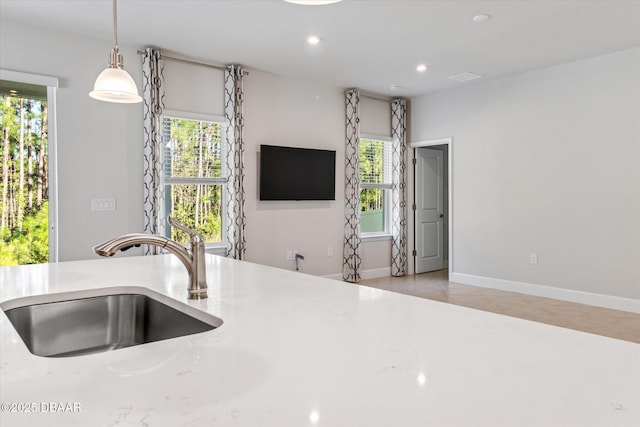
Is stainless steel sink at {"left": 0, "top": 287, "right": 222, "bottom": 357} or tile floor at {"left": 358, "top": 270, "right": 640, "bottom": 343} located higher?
stainless steel sink at {"left": 0, "top": 287, "right": 222, "bottom": 357}

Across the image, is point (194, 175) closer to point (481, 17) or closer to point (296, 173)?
point (296, 173)

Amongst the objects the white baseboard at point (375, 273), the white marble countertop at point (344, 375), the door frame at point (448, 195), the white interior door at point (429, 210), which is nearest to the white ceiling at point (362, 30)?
the door frame at point (448, 195)

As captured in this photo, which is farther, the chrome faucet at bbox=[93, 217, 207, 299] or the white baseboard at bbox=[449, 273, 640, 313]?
the white baseboard at bbox=[449, 273, 640, 313]

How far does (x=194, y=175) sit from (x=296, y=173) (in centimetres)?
129

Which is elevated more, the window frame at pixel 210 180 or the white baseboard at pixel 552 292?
the window frame at pixel 210 180

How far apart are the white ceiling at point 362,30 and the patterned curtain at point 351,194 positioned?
2.99ft

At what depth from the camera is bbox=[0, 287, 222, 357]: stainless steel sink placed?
131 centimetres

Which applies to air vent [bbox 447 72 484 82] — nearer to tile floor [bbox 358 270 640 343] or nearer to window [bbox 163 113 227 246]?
tile floor [bbox 358 270 640 343]

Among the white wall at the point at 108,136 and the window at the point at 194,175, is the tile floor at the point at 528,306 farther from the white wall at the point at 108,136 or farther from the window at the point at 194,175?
the window at the point at 194,175

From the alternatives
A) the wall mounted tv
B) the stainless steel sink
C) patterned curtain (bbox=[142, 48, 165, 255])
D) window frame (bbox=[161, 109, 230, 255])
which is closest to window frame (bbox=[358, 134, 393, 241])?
the wall mounted tv

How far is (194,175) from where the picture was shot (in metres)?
4.84

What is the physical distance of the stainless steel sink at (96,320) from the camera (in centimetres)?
131

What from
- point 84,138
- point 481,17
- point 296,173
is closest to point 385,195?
point 296,173

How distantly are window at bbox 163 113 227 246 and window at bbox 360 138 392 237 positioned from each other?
2275 mm
